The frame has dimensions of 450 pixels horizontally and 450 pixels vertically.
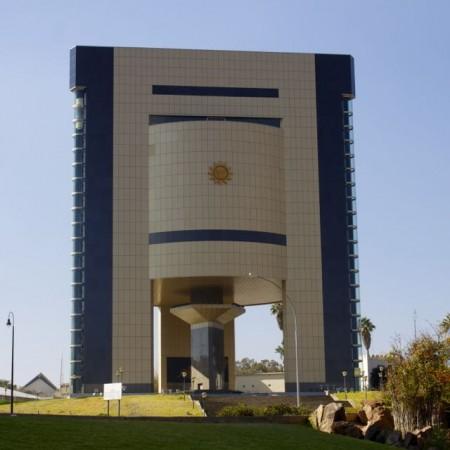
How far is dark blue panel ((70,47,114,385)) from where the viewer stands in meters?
116

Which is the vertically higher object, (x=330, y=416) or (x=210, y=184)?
(x=210, y=184)

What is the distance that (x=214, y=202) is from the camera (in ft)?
381

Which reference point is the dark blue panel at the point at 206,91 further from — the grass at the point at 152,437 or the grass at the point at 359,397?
the grass at the point at 152,437

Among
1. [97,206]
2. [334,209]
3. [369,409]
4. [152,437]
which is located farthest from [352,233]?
[152,437]

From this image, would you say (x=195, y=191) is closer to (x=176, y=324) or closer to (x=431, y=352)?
(x=176, y=324)

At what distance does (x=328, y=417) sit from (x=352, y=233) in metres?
61.7

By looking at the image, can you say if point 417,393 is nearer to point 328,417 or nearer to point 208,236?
point 328,417

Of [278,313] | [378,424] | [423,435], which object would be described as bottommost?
[423,435]

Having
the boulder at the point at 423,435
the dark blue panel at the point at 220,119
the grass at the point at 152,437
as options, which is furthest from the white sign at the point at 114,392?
the dark blue panel at the point at 220,119

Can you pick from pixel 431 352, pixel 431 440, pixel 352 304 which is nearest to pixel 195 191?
pixel 352 304

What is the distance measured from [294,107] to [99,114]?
77.8ft

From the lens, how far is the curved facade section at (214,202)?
115 metres

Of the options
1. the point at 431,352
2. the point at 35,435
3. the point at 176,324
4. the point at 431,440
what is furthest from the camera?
the point at 176,324

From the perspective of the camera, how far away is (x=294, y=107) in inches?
4833
